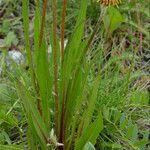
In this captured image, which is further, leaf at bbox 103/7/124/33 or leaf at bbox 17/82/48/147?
leaf at bbox 103/7/124/33

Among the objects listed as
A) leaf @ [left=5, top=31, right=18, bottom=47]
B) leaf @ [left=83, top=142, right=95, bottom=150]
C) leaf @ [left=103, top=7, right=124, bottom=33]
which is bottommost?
leaf @ [left=83, top=142, right=95, bottom=150]

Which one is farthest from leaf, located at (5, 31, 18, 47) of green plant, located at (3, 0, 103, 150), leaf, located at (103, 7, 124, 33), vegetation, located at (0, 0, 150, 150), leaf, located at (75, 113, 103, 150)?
leaf, located at (75, 113, 103, 150)

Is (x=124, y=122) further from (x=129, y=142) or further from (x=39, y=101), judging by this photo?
(x=39, y=101)

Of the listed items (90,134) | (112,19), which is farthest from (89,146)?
(112,19)

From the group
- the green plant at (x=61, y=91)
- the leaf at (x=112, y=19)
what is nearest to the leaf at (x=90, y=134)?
the green plant at (x=61, y=91)

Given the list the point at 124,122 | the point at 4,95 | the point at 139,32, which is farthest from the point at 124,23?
the point at 124,122

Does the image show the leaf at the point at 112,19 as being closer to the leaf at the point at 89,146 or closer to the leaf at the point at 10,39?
the leaf at the point at 10,39

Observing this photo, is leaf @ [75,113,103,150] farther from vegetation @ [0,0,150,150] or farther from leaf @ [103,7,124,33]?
leaf @ [103,7,124,33]

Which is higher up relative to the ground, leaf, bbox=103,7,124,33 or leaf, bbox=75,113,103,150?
leaf, bbox=103,7,124,33
